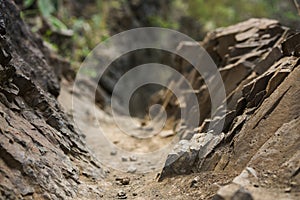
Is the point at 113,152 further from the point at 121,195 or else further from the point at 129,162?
the point at 121,195

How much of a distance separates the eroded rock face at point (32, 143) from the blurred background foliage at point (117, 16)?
5.82 m

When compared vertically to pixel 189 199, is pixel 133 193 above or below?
above

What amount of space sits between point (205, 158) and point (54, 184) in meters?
2.35

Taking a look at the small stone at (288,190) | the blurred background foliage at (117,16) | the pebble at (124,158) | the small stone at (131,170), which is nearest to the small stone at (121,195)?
the small stone at (131,170)

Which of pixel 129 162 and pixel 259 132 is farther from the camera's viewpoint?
pixel 129 162

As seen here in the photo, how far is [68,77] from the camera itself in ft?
39.0

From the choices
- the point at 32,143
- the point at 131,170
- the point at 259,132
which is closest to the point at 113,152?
the point at 131,170

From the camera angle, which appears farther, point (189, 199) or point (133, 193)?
point (133, 193)

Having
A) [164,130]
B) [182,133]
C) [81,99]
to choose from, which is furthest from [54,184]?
[81,99]

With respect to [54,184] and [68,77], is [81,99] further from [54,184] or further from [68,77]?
[54,184]

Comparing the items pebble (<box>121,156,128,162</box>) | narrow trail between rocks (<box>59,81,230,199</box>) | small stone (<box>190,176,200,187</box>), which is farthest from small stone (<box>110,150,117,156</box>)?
small stone (<box>190,176,200,187</box>)

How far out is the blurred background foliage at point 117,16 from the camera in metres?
12.5

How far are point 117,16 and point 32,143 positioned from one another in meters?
14.2

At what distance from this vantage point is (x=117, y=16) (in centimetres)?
1784
